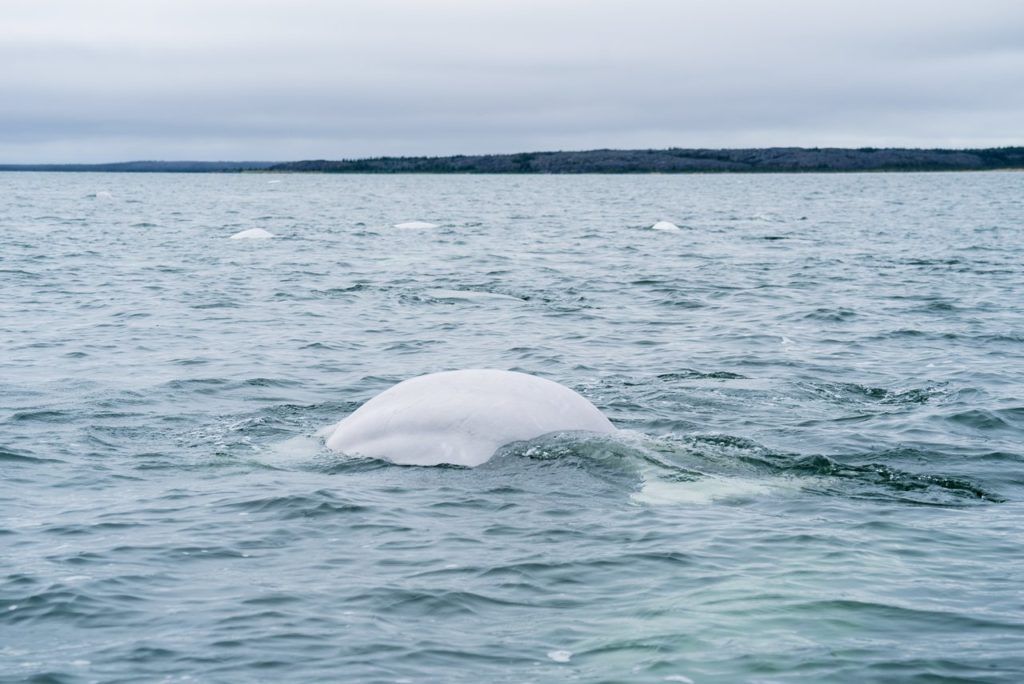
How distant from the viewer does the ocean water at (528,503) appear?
25.6 feet

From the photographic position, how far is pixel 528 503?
36.1ft

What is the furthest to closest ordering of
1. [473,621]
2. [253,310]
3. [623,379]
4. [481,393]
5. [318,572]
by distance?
[253,310]
[623,379]
[481,393]
[318,572]
[473,621]

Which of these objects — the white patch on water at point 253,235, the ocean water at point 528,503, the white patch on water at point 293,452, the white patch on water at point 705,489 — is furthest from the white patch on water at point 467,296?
the white patch on water at point 253,235

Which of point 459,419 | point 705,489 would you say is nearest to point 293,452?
point 459,419

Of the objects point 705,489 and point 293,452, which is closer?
point 705,489

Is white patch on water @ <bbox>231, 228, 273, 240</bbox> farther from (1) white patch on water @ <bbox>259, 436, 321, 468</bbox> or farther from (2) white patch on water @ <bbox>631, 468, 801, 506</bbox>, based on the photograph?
(2) white patch on water @ <bbox>631, 468, 801, 506</bbox>

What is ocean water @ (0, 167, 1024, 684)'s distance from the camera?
781 cm

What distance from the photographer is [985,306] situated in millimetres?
26438

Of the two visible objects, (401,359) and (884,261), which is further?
(884,261)

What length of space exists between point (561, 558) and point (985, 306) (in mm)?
19895

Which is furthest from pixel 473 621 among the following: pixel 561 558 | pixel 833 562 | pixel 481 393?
pixel 481 393

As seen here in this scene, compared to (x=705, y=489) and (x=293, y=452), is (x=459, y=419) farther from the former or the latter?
(x=705, y=489)

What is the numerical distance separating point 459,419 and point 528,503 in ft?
5.72

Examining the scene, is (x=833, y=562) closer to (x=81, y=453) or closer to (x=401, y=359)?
(x=81, y=453)
